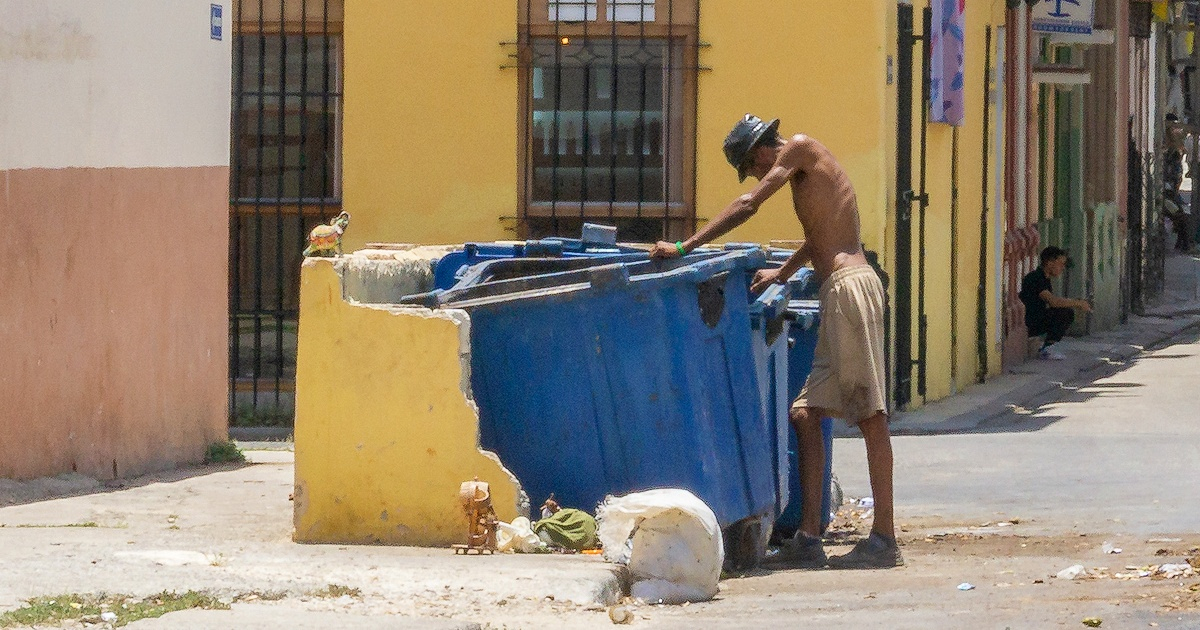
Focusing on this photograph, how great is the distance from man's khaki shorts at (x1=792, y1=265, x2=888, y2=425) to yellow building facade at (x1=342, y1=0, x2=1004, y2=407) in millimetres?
5616

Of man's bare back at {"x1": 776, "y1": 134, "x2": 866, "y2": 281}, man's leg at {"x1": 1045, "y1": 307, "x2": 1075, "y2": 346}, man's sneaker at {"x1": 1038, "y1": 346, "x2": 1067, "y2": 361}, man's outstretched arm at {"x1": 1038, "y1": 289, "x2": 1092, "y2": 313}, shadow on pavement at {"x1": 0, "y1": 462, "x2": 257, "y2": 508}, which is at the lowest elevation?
shadow on pavement at {"x1": 0, "y1": 462, "x2": 257, "y2": 508}

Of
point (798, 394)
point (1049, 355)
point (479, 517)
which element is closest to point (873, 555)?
point (798, 394)

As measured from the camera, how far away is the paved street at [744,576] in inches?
264

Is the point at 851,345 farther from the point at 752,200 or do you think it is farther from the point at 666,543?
the point at 666,543

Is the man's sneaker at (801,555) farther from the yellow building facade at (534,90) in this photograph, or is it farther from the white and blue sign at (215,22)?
the yellow building facade at (534,90)

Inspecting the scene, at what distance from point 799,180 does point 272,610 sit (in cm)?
293

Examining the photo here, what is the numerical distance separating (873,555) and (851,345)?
32.4 inches

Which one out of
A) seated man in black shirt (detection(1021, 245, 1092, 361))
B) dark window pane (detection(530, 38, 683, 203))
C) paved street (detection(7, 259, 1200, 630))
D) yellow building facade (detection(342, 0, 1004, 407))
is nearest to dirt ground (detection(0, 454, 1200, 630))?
paved street (detection(7, 259, 1200, 630))

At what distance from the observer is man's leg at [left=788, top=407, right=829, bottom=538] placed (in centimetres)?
830

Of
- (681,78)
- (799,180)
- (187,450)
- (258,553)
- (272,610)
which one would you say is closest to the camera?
(272,610)

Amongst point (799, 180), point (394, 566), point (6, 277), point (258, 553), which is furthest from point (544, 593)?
point (6, 277)

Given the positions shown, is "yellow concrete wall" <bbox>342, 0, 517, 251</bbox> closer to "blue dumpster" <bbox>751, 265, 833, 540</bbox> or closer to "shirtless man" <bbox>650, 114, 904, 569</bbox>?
"blue dumpster" <bbox>751, 265, 833, 540</bbox>

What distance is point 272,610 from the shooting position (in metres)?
6.42

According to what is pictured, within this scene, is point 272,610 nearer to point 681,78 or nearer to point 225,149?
point 225,149
